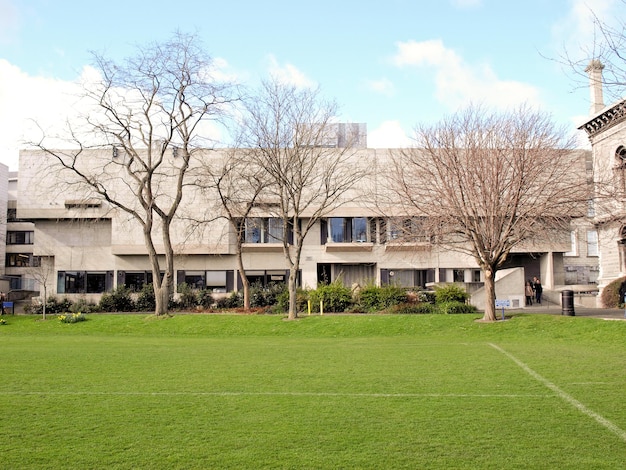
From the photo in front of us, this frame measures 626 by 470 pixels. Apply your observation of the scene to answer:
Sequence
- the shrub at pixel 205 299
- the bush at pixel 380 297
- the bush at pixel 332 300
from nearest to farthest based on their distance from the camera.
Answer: the bush at pixel 380 297 < the bush at pixel 332 300 < the shrub at pixel 205 299

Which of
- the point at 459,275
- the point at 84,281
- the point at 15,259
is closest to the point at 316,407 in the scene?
the point at 459,275

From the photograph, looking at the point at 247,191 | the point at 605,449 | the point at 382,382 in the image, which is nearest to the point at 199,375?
the point at 382,382

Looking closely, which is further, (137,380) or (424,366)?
(424,366)

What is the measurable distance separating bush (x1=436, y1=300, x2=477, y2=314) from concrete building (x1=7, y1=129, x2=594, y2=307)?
16.1m

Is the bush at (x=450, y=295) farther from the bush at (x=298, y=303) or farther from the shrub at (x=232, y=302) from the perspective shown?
the shrub at (x=232, y=302)

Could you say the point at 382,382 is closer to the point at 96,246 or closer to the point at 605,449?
the point at 605,449

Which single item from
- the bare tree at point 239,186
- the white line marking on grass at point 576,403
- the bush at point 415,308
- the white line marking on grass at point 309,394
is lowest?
the white line marking on grass at point 576,403

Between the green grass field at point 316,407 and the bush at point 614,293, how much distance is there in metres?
15.3

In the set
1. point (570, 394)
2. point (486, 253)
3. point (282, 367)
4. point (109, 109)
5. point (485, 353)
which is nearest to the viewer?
point (570, 394)

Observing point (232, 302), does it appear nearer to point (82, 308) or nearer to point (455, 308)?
point (82, 308)

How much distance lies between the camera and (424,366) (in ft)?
49.5

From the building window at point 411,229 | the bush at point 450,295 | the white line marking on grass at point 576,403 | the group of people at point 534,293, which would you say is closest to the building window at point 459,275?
the group of people at point 534,293

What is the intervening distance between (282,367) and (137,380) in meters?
3.57

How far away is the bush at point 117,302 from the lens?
129ft
